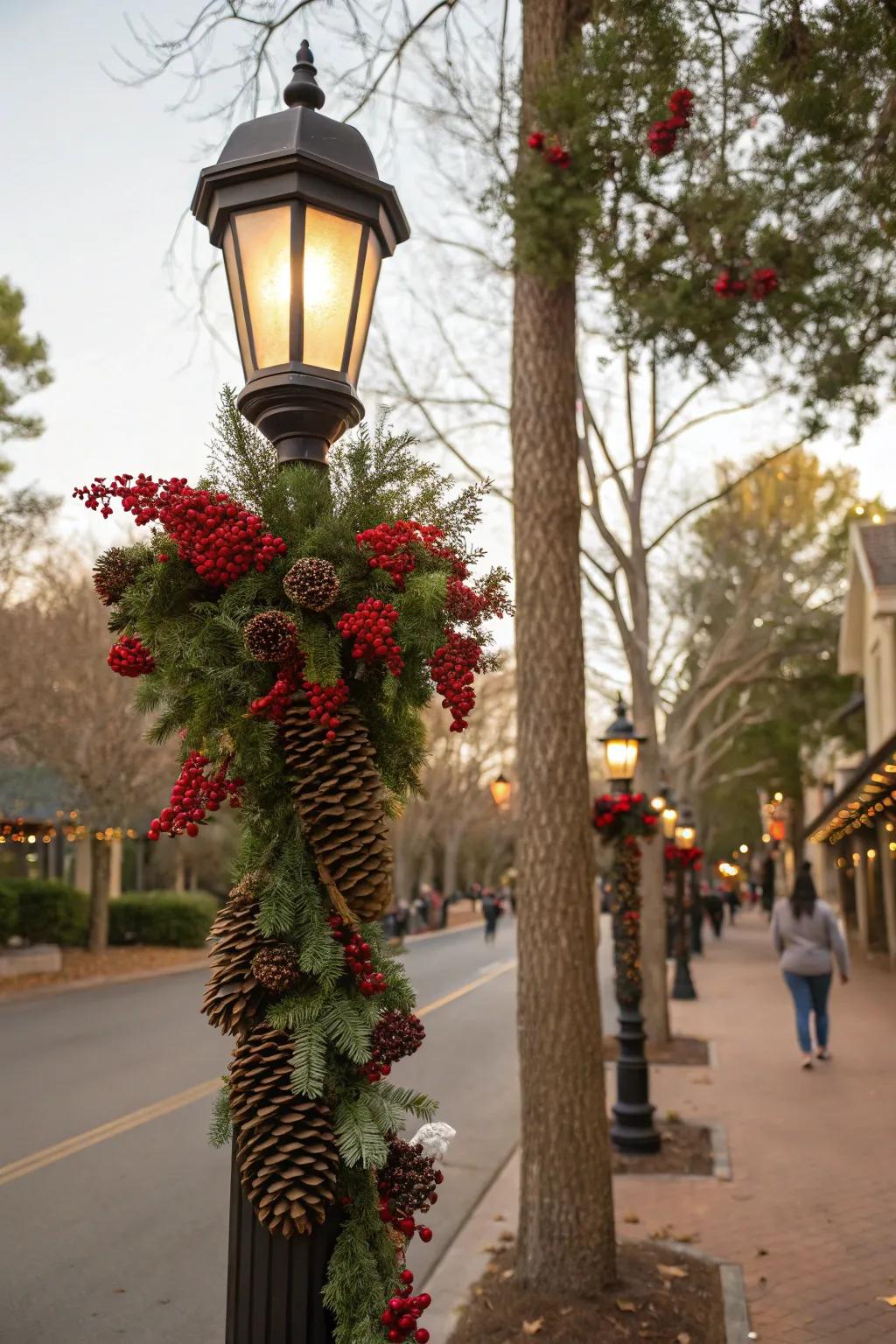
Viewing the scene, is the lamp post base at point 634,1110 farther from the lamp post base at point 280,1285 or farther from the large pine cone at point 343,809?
the large pine cone at point 343,809

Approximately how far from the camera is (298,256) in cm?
311

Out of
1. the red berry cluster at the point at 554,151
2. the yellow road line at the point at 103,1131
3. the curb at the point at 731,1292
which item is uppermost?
the red berry cluster at the point at 554,151

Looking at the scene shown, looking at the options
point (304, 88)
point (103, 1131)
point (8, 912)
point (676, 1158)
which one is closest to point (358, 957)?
point (304, 88)

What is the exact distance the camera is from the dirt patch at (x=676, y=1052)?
13320mm

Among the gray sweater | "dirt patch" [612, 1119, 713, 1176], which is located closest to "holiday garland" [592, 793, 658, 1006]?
"dirt patch" [612, 1119, 713, 1176]

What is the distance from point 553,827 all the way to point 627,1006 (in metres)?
4.30

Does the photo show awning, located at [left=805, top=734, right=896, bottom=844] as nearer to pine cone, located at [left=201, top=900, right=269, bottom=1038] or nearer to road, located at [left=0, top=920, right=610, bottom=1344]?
road, located at [left=0, top=920, right=610, bottom=1344]

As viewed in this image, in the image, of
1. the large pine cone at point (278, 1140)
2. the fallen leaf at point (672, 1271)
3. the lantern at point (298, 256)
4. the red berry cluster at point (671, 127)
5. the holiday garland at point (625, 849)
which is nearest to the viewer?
the large pine cone at point (278, 1140)

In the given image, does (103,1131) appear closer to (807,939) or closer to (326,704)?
(807,939)

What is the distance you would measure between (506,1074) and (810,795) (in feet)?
144

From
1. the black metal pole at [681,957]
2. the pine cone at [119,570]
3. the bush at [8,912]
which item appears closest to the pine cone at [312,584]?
the pine cone at [119,570]

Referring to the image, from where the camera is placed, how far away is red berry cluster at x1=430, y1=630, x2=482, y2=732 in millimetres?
2721

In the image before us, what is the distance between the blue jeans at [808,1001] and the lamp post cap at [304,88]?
416 inches

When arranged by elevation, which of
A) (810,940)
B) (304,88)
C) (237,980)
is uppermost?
(304,88)
